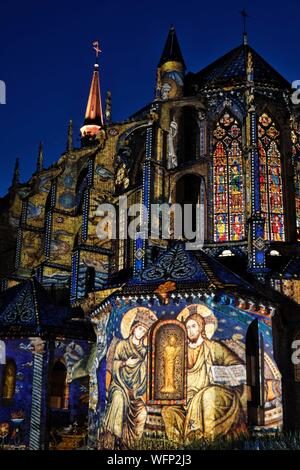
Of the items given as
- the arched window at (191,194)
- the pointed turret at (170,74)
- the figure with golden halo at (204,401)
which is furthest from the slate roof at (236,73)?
the figure with golden halo at (204,401)

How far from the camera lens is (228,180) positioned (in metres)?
28.2

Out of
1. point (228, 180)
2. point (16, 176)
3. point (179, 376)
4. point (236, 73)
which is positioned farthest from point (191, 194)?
point (16, 176)

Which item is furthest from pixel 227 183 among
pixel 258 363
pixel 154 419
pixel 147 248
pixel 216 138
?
pixel 154 419

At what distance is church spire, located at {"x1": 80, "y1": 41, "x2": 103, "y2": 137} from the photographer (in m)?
58.2

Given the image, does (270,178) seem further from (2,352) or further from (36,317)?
(2,352)

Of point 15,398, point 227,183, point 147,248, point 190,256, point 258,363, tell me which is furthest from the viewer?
point 227,183

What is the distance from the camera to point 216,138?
29281 millimetres

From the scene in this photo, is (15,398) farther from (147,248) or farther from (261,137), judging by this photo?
(261,137)

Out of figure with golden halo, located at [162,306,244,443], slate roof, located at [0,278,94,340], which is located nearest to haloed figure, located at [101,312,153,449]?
figure with golden halo, located at [162,306,244,443]

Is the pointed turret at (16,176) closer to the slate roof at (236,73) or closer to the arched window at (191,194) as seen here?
the slate roof at (236,73)

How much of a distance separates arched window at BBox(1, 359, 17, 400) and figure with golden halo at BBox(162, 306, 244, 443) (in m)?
7.64

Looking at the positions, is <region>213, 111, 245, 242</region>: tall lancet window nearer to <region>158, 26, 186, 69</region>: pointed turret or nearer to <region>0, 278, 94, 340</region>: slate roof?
<region>158, 26, 186, 69</region>: pointed turret

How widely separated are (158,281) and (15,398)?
7855 millimetres

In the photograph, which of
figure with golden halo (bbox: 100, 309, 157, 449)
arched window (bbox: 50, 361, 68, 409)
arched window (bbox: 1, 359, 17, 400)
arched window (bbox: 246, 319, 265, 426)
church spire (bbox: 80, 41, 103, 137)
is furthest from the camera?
church spire (bbox: 80, 41, 103, 137)
